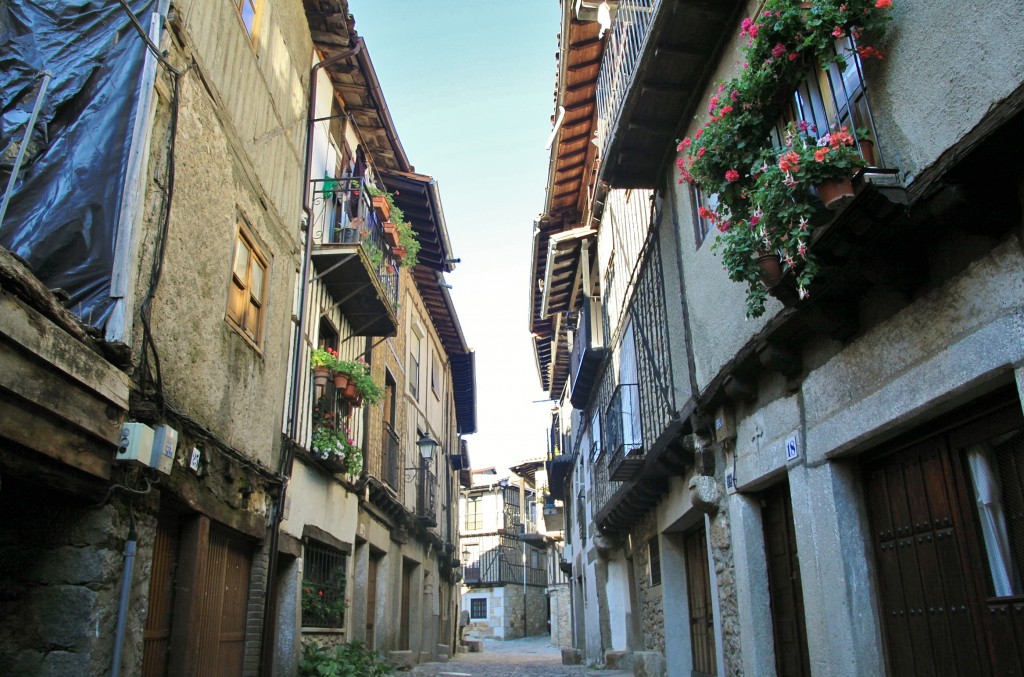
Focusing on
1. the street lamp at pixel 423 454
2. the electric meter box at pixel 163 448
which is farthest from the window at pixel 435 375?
the electric meter box at pixel 163 448

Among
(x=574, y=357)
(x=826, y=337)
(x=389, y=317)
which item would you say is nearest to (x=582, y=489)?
(x=574, y=357)

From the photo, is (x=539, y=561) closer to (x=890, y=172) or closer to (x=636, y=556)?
(x=636, y=556)

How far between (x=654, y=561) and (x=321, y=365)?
17.6ft

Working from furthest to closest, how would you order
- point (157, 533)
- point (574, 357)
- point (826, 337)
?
point (574, 357)
point (157, 533)
point (826, 337)

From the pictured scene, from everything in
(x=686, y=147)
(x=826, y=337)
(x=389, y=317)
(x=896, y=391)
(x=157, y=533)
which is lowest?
(x=157, y=533)

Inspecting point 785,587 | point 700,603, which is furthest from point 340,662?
point 785,587

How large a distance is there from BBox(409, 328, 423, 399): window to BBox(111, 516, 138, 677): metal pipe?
11.6 meters

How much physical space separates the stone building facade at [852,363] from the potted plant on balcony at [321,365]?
3.83 metres

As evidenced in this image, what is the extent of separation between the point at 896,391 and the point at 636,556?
28.9 feet

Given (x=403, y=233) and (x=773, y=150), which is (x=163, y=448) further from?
(x=403, y=233)

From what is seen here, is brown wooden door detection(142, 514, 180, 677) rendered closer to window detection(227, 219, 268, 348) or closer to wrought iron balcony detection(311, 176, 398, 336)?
window detection(227, 219, 268, 348)

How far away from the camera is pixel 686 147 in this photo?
552 cm

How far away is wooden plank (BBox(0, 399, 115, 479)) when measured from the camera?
12.8 feet

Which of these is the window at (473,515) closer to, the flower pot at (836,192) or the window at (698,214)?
the window at (698,214)
